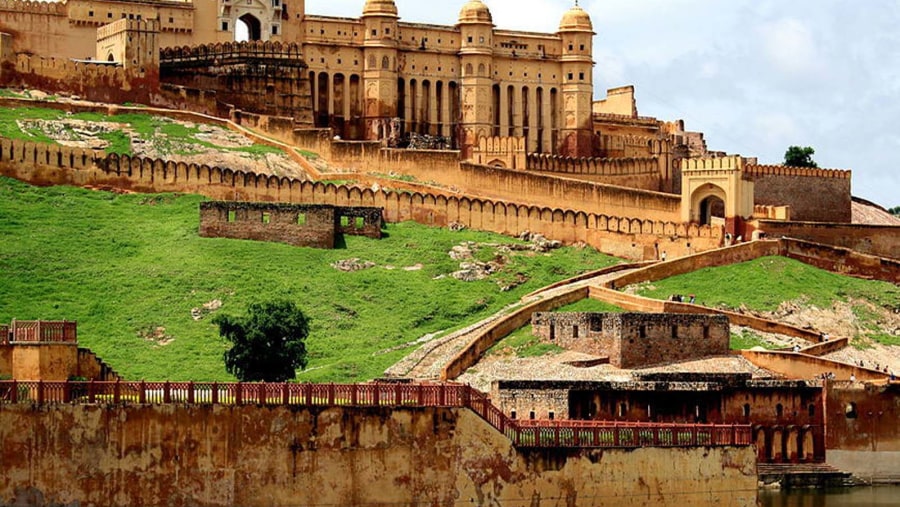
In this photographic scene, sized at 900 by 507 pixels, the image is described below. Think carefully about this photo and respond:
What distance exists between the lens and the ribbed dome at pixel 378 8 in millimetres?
88875

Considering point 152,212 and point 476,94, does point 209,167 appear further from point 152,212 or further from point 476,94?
point 476,94

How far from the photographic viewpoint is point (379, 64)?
8831cm

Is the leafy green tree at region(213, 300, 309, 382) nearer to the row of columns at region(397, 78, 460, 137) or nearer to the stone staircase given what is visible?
the stone staircase

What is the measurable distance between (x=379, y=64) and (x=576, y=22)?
9.05 m

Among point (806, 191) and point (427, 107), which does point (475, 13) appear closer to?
point (427, 107)

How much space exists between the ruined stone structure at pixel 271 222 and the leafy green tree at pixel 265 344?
1237 centimetres

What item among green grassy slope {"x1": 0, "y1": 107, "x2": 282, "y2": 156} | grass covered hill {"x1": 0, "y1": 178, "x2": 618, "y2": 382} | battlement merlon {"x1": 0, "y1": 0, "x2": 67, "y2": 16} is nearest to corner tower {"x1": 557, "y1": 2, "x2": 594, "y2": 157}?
green grassy slope {"x1": 0, "y1": 107, "x2": 282, "y2": 156}

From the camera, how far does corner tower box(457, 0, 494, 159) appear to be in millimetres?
89750

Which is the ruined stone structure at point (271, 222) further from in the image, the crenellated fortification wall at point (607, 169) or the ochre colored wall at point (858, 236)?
the ochre colored wall at point (858, 236)

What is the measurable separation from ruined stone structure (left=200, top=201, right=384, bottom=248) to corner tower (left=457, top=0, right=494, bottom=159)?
18533mm

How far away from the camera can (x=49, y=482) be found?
42219 mm

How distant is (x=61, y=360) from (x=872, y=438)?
22.9 meters

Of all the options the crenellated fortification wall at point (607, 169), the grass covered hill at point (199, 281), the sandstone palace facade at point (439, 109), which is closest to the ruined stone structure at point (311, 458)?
the grass covered hill at point (199, 281)

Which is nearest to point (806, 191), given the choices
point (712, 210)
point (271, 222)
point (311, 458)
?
point (712, 210)
